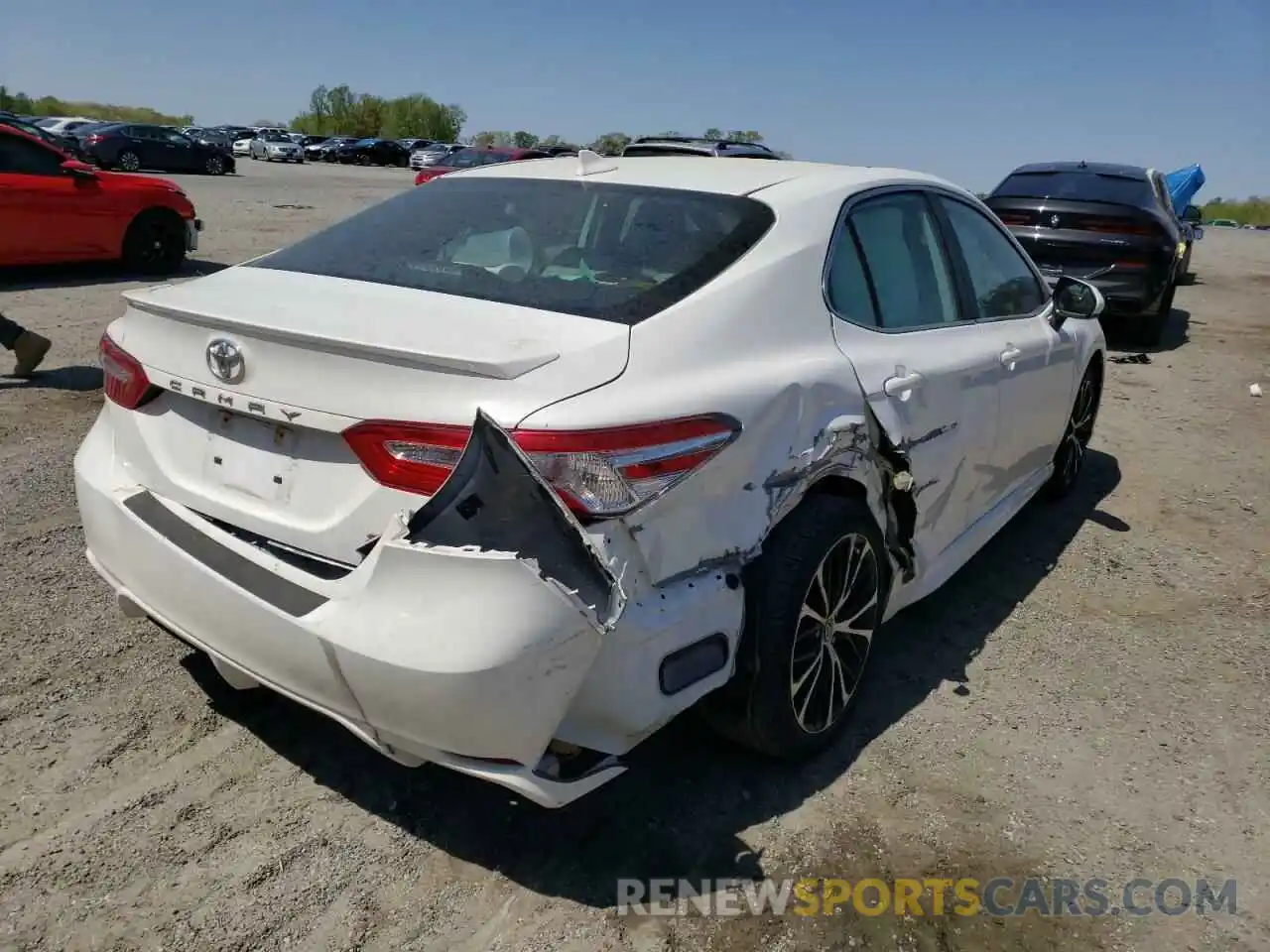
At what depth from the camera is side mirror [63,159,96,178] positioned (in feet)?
33.1

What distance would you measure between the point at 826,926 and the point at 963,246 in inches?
102

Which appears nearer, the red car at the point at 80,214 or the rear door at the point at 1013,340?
the rear door at the point at 1013,340

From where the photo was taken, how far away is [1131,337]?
1091 centimetres

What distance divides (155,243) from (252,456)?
10.1 metres

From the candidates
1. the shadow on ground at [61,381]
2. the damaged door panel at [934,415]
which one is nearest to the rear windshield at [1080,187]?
the damaged door panel at [934,415]

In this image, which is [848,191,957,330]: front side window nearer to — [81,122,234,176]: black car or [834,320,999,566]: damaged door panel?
[834,320,999,566]: damaged door panel

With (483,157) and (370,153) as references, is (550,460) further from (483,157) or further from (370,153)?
(370,153)

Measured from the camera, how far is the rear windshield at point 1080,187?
9766 mm

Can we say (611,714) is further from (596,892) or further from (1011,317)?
(1011,317)

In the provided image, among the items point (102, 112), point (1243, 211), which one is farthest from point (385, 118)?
point (1243, 211)

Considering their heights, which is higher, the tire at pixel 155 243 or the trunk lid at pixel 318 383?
the trunk lid at pixel 318 383

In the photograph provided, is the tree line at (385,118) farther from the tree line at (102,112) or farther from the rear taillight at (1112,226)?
the rear taillight at (1112,226)

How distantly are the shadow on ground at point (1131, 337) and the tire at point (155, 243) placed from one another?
1025cm

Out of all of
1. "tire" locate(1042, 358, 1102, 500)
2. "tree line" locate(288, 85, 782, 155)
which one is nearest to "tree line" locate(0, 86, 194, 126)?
"tree line" locate(288, 85, 782, 155)
